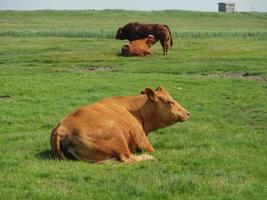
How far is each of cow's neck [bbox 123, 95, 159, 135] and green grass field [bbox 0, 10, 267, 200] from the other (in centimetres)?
44

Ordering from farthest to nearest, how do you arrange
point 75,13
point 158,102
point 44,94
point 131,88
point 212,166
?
point 75,13
point 131,88
point 44,94
point 158,102
point 212,166

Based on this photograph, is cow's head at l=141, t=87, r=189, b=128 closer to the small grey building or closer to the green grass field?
the green grass field

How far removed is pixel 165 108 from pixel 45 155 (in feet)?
7.64

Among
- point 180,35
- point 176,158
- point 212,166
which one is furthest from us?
point 180,35

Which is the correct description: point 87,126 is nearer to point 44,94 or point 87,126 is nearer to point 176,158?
point 176,158

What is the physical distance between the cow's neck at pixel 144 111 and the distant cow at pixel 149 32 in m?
21.9

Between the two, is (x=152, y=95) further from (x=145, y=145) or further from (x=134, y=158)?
(x=134, y=158)

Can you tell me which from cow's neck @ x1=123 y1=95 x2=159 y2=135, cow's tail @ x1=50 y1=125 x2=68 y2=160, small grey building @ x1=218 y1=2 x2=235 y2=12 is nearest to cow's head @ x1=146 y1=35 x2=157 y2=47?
cow's neck @ x1=123 y1=95 x2=159 y2=135

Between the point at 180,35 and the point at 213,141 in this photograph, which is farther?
the point at 180,35

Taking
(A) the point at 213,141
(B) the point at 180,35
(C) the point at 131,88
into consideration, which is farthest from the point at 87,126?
(B) the point at 180,35

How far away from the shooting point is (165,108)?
10.7 metres

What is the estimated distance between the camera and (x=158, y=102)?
10.7m

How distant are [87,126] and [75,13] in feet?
333

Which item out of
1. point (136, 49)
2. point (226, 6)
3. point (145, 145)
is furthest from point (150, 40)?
point (226, 6)
